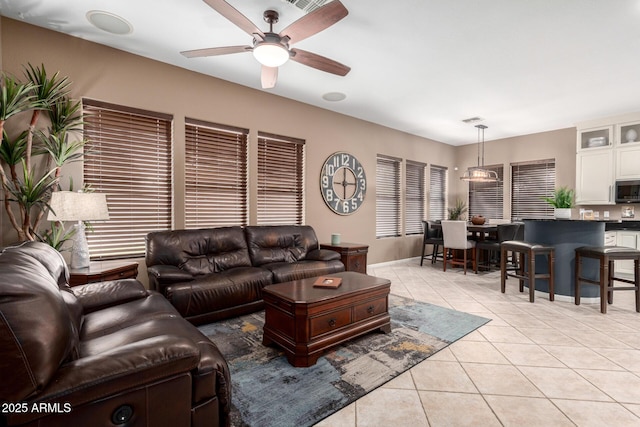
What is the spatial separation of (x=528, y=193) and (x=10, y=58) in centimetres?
843

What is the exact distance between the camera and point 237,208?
4234mm

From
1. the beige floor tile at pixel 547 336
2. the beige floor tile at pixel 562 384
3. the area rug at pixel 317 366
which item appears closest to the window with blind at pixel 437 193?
the area rug at pixel 317 366

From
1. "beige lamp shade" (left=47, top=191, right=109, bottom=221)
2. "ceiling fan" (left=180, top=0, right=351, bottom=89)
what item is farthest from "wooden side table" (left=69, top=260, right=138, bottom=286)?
"ceiling fan" (left=180, top=0, right=351, bottom=89)

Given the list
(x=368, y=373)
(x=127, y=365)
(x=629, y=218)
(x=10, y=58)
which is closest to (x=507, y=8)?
(x=368, y=373)

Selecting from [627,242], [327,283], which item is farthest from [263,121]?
[627,242]

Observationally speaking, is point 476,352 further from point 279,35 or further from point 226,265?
point 279,35

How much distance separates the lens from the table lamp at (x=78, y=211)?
246cm

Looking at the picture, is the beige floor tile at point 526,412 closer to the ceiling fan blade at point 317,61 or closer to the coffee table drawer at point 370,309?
the coffee table drawer at point 370,309

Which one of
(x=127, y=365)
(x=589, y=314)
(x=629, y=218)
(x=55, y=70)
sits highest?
(x=55, y=70)

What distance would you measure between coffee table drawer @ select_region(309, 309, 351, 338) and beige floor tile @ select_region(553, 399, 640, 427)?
55.1 inches

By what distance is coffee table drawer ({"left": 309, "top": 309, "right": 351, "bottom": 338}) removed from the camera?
2.23 metres

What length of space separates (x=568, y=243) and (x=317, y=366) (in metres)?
3.59

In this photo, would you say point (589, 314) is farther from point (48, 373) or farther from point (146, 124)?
point (146, 124)

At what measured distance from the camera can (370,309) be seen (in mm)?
2627
